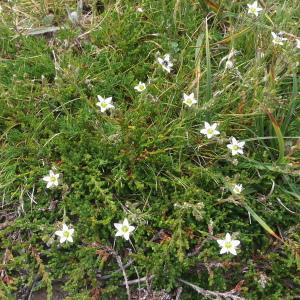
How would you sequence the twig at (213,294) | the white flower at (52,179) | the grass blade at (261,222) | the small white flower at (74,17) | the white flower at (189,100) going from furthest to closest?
the small white flower at (74,17) < the white flower at (189,100) < the white flower at (52,179) < the grass blade at (261,222) < the twig at (213,294)

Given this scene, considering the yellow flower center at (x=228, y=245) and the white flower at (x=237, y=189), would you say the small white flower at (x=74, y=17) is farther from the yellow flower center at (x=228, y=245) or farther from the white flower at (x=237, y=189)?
the yellow flower center at (x=228, y=245)

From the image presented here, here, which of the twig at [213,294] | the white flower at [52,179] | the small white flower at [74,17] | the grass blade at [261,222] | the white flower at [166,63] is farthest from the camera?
the small white flower at [74,17]

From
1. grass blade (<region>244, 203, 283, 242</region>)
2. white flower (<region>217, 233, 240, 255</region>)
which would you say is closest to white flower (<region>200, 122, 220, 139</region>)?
grass blade (<region>244, 203, 283, 242</region>)

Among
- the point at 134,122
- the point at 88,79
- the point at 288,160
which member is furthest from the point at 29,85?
the point at 288,160

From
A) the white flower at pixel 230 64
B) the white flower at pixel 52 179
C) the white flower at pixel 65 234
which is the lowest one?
the white flower at pixel 65 234

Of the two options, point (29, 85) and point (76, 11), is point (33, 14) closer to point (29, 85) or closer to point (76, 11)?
point (76, 11)

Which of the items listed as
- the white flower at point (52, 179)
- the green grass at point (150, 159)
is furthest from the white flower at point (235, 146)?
the white flower at point (52, 179)
